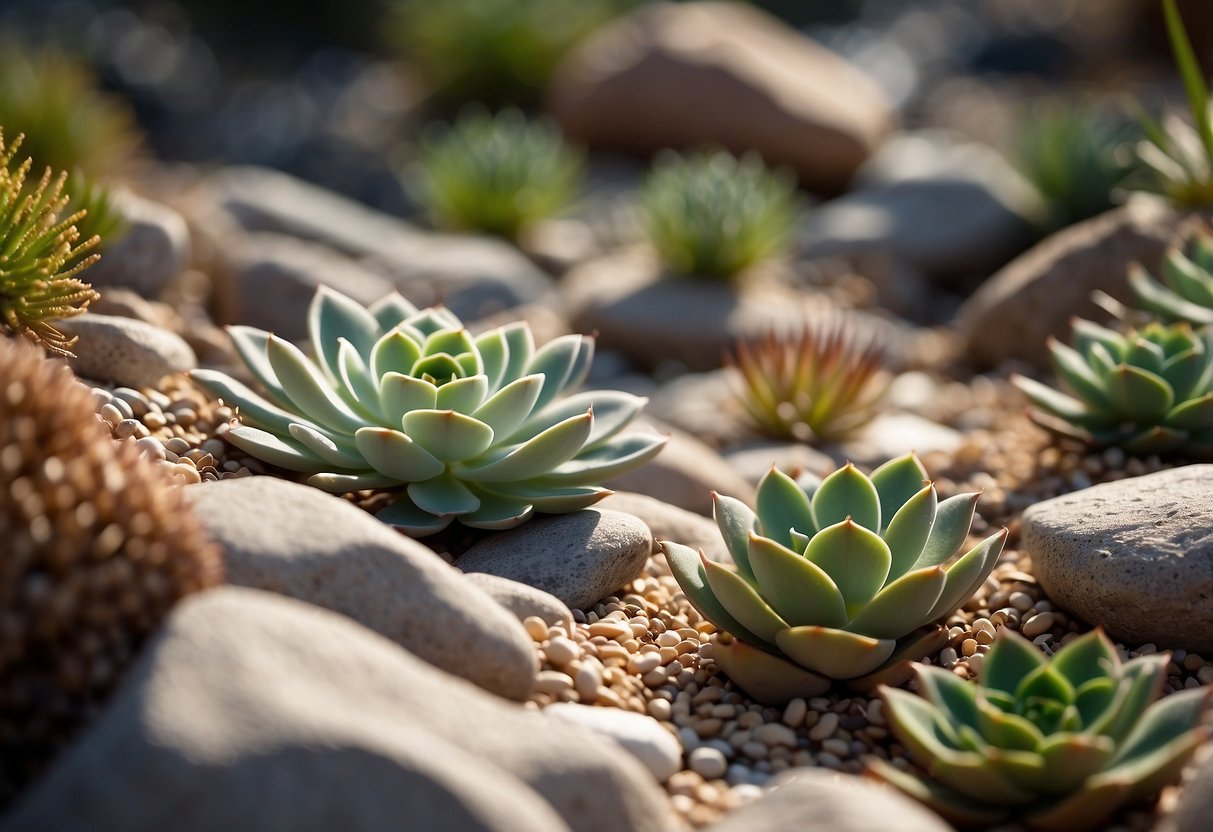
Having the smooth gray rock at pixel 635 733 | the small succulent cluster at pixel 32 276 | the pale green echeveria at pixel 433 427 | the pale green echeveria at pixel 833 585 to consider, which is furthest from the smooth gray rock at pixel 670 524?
the small succulent cluster at pixel 32 276

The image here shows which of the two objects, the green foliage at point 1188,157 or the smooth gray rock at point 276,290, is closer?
the green foliage at point 1188,157

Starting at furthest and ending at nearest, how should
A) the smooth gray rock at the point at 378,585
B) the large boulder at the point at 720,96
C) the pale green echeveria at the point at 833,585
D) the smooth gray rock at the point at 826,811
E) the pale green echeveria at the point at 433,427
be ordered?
the large boulder at the point at 720,96 < the pale green echeveria at the point at 433,427 < the pale green echeveria at the point at 833,585 < the smooth gray rock at the point at 378,585 < the smooth gray rock at the point at 826,811

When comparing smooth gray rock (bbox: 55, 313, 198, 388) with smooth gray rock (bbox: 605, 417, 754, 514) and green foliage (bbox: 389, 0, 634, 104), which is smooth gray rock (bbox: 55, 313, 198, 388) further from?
green foliage (bbox: 389, 0, 634, 104)

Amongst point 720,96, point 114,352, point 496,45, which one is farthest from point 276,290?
point 496,45

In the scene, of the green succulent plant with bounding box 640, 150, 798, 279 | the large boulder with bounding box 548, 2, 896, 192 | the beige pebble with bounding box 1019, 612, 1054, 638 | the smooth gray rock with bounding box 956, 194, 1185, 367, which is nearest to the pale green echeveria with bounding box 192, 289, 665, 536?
the beige pebble with bounding box 1019, 612, 1054, 638

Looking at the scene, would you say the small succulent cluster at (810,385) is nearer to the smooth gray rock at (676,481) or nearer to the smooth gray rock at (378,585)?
the smooth gray rock at (676,481)

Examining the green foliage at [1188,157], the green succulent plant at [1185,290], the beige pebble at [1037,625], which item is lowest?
the beige pebble at [1037,625]
